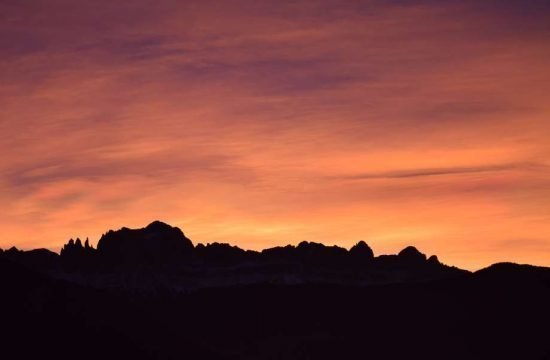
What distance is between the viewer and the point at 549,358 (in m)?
176

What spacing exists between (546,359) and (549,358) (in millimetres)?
1559

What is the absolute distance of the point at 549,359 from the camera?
572ft

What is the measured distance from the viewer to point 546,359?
583 feet

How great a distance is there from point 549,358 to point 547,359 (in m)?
0.49

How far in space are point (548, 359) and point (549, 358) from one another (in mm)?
829

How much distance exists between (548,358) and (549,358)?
1146 millimetres

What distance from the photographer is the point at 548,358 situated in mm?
177375

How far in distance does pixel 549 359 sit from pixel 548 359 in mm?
1147

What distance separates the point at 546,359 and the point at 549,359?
11.3 feet

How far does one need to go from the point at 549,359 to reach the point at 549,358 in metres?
1.94

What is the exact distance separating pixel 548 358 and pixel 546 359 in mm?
495

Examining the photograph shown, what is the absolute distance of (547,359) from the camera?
176625 mm

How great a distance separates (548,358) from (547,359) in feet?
2.72
